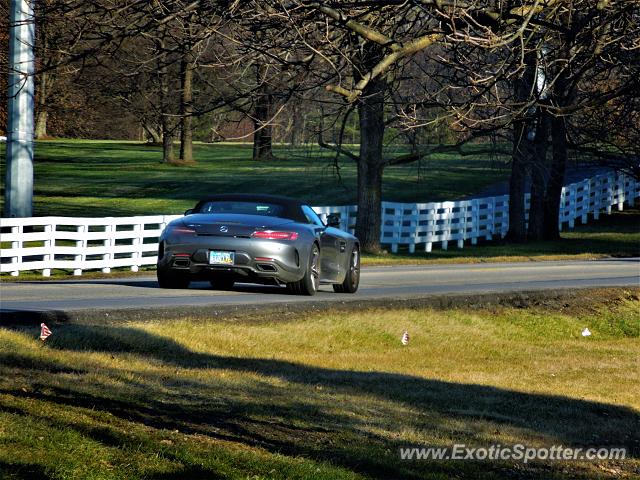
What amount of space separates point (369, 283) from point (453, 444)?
13.6 metres

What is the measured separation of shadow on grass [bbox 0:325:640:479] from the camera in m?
7.89

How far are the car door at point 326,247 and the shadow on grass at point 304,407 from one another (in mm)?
4215

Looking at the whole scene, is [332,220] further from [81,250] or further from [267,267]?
[81,250]

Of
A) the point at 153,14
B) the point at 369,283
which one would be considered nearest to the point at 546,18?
the point at 153,14

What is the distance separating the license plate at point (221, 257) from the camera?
15641 millimetres

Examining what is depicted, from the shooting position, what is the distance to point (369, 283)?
2223 centimetres

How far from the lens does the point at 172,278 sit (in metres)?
17.1

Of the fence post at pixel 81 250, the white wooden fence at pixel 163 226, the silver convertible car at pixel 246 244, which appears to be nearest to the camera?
the silver convertible car at pixel 246 244

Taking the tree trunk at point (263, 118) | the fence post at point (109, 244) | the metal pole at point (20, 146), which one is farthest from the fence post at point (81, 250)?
the tree trunk at point (263, 118)

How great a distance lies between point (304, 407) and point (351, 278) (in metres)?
9.24

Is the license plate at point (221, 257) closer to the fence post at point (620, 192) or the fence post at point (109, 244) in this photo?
the fence post at point (109, 244)

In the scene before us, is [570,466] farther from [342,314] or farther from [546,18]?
[342,314]

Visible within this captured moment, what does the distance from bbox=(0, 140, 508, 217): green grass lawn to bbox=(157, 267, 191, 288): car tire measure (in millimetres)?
24132

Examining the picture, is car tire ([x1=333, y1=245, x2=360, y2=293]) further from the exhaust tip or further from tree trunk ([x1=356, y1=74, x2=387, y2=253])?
tree trunk ([x1=356, y1=74, x2=387, y2=253])
